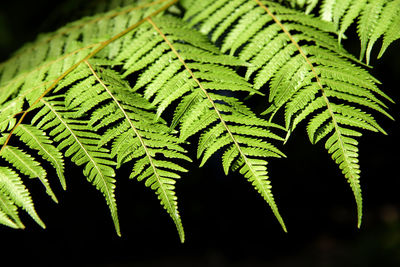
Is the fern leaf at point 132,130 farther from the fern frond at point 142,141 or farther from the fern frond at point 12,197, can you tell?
the fern frond at point 12,197

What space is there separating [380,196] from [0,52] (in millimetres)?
6025

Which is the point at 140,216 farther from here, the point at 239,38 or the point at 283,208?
the point at 239,38

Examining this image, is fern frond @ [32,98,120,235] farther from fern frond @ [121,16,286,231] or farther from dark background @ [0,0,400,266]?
dark background @ [0,0,400,266]

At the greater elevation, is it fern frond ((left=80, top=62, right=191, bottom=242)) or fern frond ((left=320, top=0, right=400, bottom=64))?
fern frond ((left=320, top=0, right=400, bottom=64))

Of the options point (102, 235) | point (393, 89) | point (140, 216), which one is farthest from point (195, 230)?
point (393, 89)

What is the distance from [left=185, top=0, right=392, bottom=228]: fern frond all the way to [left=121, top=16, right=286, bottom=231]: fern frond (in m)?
0.09

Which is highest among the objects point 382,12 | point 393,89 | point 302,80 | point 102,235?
point 382,12

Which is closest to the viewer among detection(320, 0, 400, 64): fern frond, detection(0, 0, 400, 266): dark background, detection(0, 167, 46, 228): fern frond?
detection(0, 167, 46, 228): fern frond

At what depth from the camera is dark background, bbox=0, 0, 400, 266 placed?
426cm

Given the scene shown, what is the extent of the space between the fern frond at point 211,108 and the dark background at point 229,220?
8.72 feet

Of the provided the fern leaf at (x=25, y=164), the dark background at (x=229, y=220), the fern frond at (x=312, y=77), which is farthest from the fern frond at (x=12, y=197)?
the dark background at (x=229, y=220)

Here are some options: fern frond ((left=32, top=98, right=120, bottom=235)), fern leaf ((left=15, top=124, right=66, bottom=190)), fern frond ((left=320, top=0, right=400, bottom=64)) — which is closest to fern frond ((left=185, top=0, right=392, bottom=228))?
fern frond ((left=320, top=0, right=400, bottom=64))

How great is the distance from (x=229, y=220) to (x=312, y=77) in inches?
186

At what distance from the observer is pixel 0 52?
153 inches
